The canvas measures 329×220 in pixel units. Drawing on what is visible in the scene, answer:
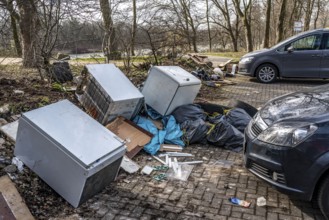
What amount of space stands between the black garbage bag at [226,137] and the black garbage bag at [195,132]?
119mm

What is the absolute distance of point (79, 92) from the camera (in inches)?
231

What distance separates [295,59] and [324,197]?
25.4 feet

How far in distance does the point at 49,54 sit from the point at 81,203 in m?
4.49

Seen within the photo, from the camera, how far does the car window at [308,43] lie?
9484mm

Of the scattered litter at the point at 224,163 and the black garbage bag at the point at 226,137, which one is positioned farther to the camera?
the black garbage bag at the point at 226,137

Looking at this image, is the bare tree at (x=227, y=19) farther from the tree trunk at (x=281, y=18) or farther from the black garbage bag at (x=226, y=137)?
the black garbage bag at (x=226, y=137)

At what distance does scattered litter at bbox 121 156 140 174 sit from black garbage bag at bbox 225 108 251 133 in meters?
2.00

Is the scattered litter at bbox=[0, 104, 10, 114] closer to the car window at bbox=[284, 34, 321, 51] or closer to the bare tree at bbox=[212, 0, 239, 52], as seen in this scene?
the car window at bbox=[284, 34, 321, 51]

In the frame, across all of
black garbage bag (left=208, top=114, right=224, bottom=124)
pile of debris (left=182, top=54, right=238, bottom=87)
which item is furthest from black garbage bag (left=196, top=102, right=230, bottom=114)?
pile of debris (left=182, top=54, right=238, bottom=87)

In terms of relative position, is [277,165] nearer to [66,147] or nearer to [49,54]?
[66,147]

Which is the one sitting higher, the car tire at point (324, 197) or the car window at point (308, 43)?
the car window at point (308, 43)

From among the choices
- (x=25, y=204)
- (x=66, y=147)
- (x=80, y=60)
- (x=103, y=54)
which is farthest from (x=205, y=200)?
(x=80, y=60)

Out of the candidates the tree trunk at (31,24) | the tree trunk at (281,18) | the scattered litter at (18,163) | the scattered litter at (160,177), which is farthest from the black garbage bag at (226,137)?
the tree trunk at (281,18)

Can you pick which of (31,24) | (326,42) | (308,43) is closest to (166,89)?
(31,24)
